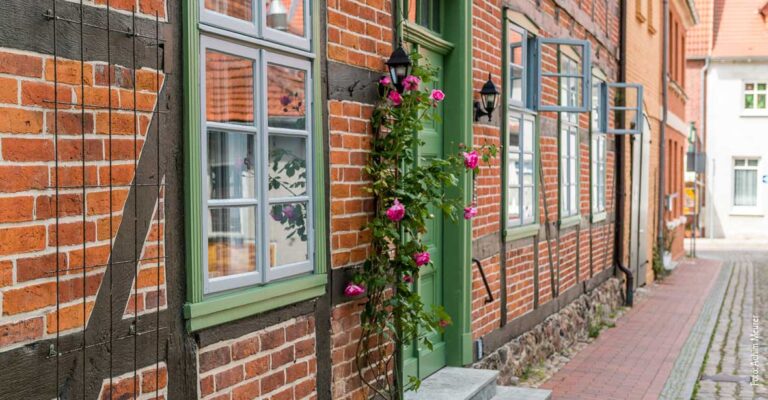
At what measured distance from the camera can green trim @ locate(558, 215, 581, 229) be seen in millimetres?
10133

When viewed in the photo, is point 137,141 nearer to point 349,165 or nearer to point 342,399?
point 349,165

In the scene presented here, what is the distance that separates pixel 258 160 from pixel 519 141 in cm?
489

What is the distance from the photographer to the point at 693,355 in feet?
33.3

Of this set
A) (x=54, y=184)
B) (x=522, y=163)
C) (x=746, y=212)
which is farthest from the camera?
(x=746, y=212)

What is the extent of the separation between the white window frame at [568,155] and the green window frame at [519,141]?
46.8 inches

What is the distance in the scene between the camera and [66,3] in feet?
9.52

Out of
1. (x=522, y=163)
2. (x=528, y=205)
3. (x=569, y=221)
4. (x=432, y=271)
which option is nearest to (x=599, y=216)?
(x=569, y=221)

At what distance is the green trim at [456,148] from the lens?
668 cm

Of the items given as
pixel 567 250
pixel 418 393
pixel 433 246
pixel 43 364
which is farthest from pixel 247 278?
pixel 567 250

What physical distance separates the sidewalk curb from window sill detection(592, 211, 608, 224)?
1.82 m

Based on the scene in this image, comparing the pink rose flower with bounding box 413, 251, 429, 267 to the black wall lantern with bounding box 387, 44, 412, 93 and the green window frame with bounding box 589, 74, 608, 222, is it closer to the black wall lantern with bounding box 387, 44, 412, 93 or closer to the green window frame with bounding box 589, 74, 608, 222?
the black wall lantern with bounding box 387, 44, 412, 93

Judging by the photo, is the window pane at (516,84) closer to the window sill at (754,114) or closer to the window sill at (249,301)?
the window sill at (249,301)

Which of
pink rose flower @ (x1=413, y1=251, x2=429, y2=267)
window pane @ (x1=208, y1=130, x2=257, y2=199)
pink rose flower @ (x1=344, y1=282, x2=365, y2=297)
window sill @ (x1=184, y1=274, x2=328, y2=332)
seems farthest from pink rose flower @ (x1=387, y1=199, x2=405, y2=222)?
window pane @ (x1=208, y1=130, x2=257, y2=199)

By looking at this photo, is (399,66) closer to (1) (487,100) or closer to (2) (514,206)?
(1) (487,100)
